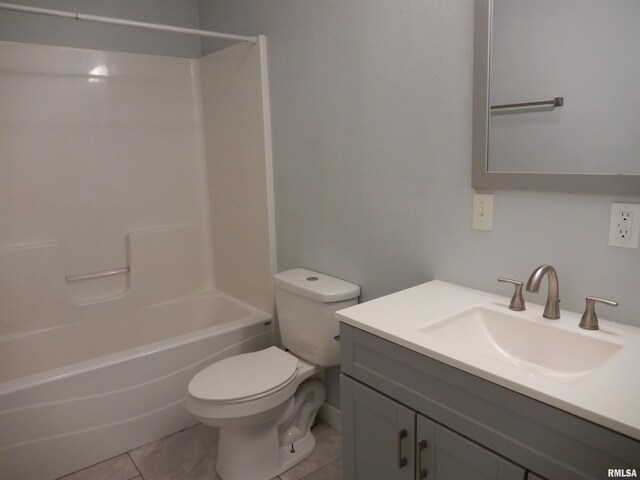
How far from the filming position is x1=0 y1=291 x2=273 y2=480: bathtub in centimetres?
191

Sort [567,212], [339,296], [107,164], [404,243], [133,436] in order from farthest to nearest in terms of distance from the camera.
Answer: [107,164], [133,436], [339,296], [404,243], [567,212]

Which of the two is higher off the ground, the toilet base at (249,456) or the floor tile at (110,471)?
Answer: the toilet base at (249,456)

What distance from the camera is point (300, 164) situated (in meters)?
2.25

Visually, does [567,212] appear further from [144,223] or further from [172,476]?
[144,223]

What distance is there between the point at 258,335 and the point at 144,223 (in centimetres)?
103

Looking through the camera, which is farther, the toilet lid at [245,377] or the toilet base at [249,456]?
the toilet base at [249,456]

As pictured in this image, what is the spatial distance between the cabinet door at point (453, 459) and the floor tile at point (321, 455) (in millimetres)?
889

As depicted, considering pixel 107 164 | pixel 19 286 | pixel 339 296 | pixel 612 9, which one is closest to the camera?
pixel 612 9

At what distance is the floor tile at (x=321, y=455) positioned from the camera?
1989 mm

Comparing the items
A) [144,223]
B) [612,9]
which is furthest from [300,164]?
[612,9]

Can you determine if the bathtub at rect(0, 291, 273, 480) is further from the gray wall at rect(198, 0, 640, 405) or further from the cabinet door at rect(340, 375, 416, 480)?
the cabinet door at rect(340, 375, 416, 480)

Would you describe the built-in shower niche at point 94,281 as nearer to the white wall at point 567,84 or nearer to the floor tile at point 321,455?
the floor tile at point 321,455

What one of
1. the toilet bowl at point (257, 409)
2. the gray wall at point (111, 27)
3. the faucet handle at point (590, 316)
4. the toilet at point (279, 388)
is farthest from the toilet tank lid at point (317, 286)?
the gray wall at point (111, 27)

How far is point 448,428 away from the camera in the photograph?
3.84 feet
